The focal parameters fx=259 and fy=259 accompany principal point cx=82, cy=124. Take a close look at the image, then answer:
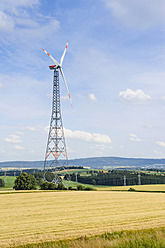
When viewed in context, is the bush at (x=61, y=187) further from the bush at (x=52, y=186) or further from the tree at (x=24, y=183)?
the tree at (x=24, y=183)

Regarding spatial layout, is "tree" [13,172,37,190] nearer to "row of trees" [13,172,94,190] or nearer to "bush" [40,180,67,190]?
"row of trees" [13,172,94,190]

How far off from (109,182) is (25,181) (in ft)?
251

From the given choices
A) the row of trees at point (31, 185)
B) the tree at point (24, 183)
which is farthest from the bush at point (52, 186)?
the tree at point (24, 183)

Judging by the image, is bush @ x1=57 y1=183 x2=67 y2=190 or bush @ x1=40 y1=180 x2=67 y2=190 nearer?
bush @ x1=57 y1=183 x2=67 y2=190

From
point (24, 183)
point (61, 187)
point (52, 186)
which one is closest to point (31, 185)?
point (24, 183)

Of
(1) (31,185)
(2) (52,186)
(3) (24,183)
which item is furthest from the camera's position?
(1) (31,185)

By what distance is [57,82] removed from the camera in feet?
311

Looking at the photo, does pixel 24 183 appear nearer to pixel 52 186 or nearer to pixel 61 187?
pixel 52 186

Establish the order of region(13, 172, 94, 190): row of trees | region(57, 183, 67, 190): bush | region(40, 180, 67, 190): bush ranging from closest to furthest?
region(57, 183, 67, 190): bush, region(40, 180, 67, 190): bush, region(13, 172, 94, 190): row of trees

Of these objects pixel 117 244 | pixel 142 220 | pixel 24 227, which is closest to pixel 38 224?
pixel 24 227

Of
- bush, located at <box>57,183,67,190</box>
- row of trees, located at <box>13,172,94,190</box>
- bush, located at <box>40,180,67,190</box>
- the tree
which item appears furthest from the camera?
the tree

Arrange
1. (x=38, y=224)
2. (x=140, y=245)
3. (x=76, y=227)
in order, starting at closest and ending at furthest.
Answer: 1. (x=140, y=245)
2. (x=76, y=227)
3. (x=38, y=224)

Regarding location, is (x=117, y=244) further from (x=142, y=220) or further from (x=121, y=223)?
(x=142, y=220)

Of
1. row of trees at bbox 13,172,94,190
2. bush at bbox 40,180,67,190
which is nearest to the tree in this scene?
row of trees at bbox 13,172,94,190
